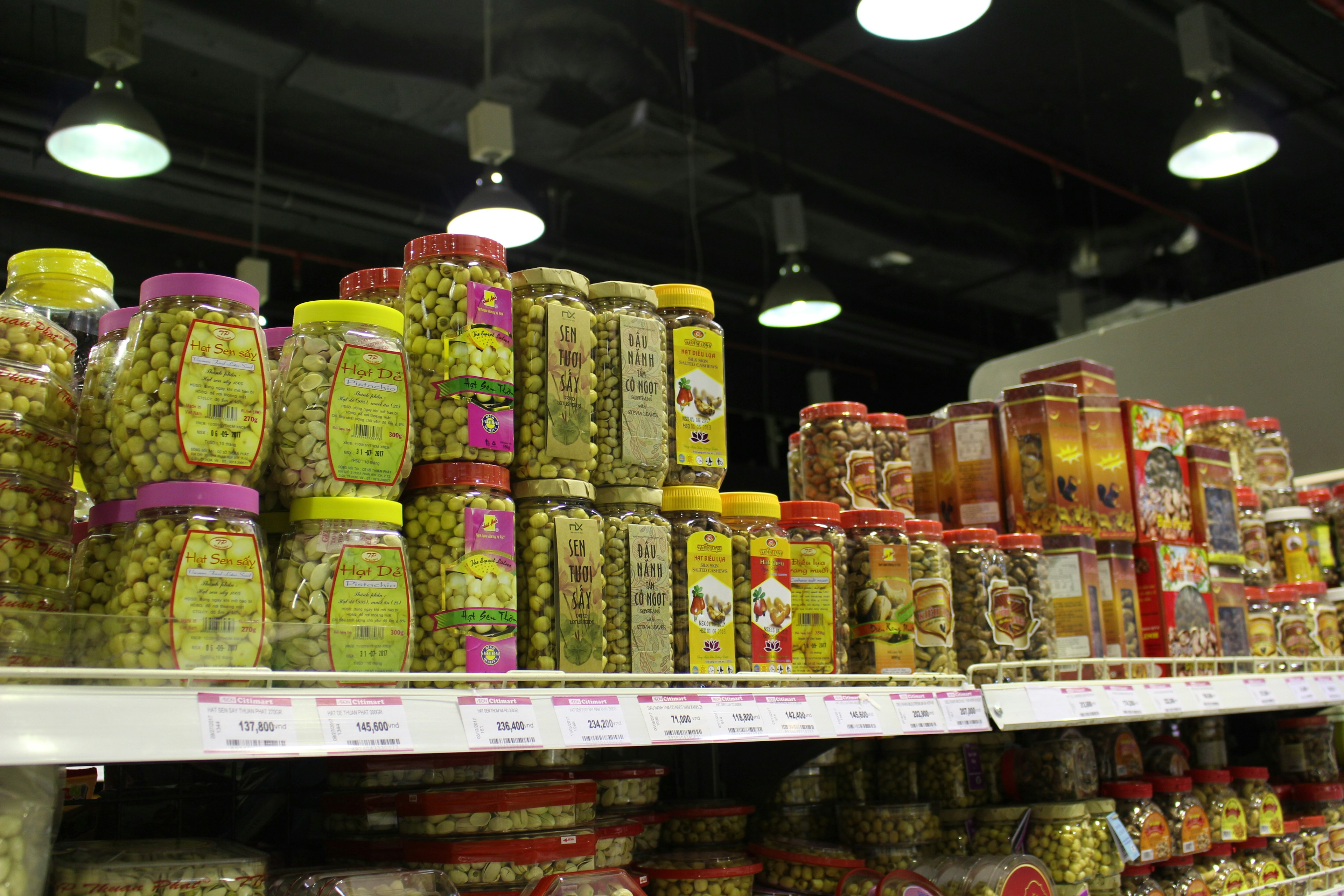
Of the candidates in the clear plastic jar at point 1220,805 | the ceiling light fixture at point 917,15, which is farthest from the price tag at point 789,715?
the ceiling light fixture at point 917,15

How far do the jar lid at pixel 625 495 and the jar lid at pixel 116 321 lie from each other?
1.72ft

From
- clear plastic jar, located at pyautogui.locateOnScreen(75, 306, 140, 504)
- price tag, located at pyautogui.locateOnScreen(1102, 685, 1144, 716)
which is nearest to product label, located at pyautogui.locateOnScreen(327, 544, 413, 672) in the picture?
clear plastic jar, located at pyautogui.locateOnScreen(75, 306, 140, 504)

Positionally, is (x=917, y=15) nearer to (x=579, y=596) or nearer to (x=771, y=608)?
(x=771, y=608)

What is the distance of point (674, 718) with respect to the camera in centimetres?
115

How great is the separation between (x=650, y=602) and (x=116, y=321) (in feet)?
2.10

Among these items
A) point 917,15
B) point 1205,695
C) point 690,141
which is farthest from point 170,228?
point 1205,695

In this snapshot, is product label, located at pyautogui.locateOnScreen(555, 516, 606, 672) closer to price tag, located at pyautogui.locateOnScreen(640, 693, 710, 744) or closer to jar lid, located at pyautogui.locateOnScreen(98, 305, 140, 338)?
price tag, located at pyautogui.locateOnScreen(640, 693, 710, 744)

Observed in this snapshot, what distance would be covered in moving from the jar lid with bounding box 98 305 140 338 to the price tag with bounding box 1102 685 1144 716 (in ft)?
4.77

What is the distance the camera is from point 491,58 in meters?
5.64

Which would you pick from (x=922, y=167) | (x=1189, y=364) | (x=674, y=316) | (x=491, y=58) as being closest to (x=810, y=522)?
(x=674, y=316)

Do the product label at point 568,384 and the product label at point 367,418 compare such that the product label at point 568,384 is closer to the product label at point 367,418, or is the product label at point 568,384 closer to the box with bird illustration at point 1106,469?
the product label at point 367,418

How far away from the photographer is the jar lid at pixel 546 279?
1300mm

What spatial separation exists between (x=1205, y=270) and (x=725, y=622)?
8.86 meters

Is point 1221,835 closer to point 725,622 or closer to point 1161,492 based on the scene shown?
point 1161,492
